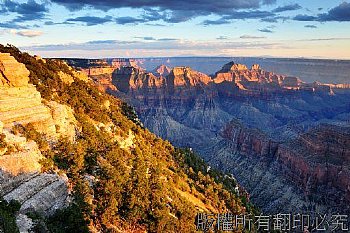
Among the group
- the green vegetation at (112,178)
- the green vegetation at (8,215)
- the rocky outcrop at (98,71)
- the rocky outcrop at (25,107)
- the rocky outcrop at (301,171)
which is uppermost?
the rocky outcrop at (25,107)

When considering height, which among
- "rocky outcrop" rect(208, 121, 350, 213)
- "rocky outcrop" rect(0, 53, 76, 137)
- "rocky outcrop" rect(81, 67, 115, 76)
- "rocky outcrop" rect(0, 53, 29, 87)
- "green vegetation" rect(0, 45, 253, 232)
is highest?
"rocky outcrop" rect(0, 53, 29, 87)

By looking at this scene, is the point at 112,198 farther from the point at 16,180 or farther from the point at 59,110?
the point at 59,110

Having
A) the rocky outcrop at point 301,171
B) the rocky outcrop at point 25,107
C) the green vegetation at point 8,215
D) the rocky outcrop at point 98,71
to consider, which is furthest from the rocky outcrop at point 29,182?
the rocky outcrop at point 98,71

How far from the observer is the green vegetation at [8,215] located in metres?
20.4

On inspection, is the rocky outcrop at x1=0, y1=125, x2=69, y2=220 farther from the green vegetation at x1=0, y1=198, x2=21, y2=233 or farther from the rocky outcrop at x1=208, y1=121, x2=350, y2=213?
the rocky outcrop at x1=208, y1=121, x2=350, y2=213

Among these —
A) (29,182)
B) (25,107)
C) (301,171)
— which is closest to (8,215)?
(29,182)

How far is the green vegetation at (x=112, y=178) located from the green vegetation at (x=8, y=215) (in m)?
1.50

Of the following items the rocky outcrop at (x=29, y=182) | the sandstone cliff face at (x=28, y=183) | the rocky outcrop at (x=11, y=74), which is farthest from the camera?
the rocky outcrop at (x=11, y=74)

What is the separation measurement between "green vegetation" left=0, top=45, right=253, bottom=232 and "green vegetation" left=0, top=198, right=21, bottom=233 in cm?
150

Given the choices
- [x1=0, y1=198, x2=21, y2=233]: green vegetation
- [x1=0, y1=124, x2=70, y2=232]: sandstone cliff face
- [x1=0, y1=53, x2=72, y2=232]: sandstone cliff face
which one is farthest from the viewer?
[x1=0, y1=53, x2=72, y2=232]: sandstone cliff face

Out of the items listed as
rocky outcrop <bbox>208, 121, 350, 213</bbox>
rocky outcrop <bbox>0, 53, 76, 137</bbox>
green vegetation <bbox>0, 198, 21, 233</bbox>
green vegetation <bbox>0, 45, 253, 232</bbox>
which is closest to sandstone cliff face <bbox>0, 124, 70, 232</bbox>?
green vegetation <bbox>0, 198, 21, 233</bbox>

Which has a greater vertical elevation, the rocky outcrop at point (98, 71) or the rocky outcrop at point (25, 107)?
the rocky outcrop at point (25, 107)

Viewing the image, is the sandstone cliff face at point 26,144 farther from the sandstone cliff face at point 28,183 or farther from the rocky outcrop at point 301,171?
the rocky outcrop at point 301,171

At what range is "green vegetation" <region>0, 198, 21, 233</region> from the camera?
2042 cm
